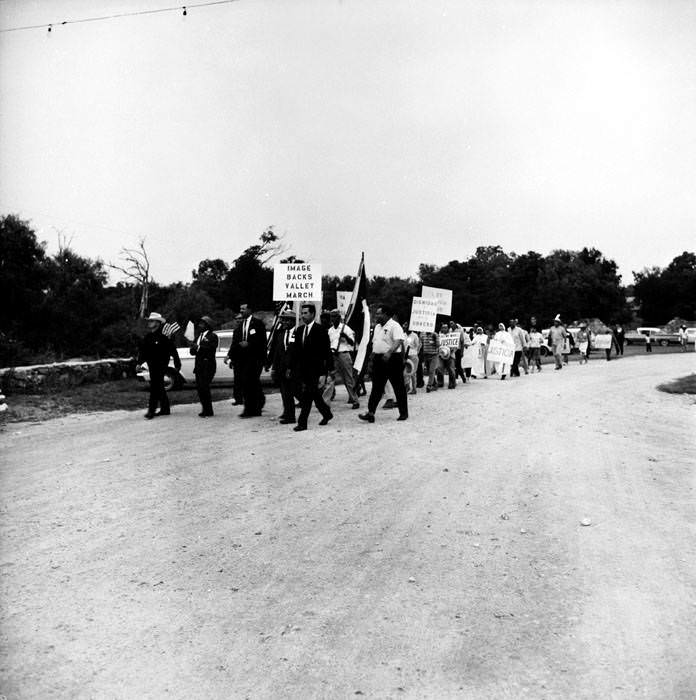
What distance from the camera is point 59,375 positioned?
639 inches

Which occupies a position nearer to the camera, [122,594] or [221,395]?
[122,594]

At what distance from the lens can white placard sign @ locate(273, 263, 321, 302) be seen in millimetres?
13742

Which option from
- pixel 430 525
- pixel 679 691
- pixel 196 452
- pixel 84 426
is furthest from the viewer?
pixel 84 426

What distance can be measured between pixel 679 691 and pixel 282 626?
6.25ft

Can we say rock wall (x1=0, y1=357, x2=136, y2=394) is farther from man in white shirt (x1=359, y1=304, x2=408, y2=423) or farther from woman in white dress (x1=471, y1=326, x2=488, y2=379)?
woman in white dress (x1=471, y1=326, x2=488, y2=379)

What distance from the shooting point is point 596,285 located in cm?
8256

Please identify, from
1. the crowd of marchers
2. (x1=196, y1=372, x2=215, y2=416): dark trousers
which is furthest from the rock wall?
(x1=196, y1=372, x2=215, y2=416): dark trousers

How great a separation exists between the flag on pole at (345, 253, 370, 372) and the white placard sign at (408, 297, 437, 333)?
367 centimetres

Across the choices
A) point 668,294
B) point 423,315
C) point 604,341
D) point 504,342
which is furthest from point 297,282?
point 668,294

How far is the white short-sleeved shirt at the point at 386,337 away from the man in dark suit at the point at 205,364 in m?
2.72

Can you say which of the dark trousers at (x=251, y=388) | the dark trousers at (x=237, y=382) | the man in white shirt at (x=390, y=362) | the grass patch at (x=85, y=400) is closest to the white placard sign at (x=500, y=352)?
the grass patch at (x=85, y=400)

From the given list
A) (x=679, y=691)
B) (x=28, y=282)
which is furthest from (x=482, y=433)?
A: (x=28, y=282)

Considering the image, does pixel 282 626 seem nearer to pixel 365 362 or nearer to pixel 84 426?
pixel 84 426

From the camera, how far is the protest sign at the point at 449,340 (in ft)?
58.7
